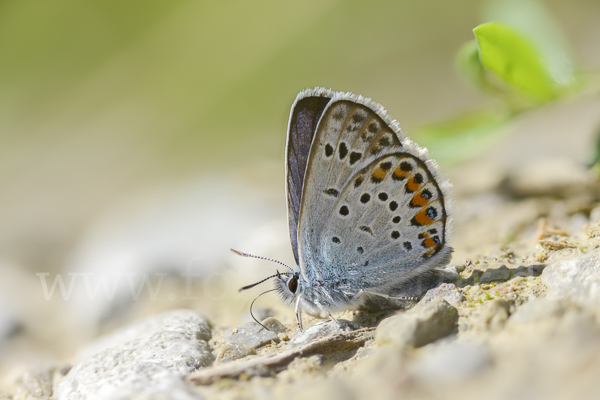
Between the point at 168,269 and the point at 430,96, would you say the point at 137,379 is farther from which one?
the point at 430,96

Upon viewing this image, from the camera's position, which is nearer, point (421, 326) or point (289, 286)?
point (421, 326)

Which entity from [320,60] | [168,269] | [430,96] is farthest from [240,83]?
[168,269]

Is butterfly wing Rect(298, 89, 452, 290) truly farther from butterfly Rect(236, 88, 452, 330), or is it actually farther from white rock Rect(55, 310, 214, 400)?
white rock Rect(55, 310, 214, 400)

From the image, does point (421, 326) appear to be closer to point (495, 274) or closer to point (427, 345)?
point (427, 345)

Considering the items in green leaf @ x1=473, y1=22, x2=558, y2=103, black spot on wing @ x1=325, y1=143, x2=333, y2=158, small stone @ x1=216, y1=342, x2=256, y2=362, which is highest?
green leaf @ x1=473, y1=22, x2=558, y2=103

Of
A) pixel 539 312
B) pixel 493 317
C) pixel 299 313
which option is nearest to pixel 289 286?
pixel 299 313

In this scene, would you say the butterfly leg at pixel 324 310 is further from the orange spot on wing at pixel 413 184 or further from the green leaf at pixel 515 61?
the green leaf at pixel 515 61

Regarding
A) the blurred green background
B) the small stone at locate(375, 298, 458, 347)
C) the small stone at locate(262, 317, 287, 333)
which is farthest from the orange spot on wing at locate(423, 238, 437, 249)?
the blurred green background
